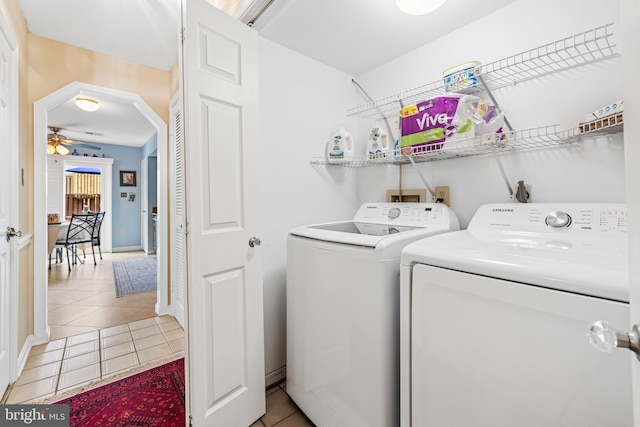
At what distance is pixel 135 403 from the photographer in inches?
62.8

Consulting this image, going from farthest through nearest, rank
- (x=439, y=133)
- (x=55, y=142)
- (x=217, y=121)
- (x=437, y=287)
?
1. (x=55, y=142)
2. (x=439, y=133)
3. (x=217, y=121)
4. (x=437, y=287)

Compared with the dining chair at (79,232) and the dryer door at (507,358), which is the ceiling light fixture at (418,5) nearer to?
the dryer door at (507,358)

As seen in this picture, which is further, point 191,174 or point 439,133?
point 439,133

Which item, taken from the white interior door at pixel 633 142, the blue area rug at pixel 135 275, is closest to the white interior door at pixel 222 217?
the white interior door at pixel 633 142

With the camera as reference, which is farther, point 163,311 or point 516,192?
point 163,311

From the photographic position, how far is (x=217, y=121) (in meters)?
1.33

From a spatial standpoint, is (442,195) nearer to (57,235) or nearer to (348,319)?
(348,319)

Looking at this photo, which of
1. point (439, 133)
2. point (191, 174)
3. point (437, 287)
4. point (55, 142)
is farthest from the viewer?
point (55, 142)

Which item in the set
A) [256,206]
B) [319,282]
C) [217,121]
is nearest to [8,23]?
[217,121]

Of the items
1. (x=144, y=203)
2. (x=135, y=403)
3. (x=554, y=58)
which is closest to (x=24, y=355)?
(x=135, y=403)

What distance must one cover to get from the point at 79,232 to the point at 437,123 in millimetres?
6065

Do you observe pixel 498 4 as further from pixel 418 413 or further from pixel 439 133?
pixel 418 413

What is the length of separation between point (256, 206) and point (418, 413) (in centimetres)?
114

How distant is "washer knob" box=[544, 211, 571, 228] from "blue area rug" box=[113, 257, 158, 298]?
4.16 meters
